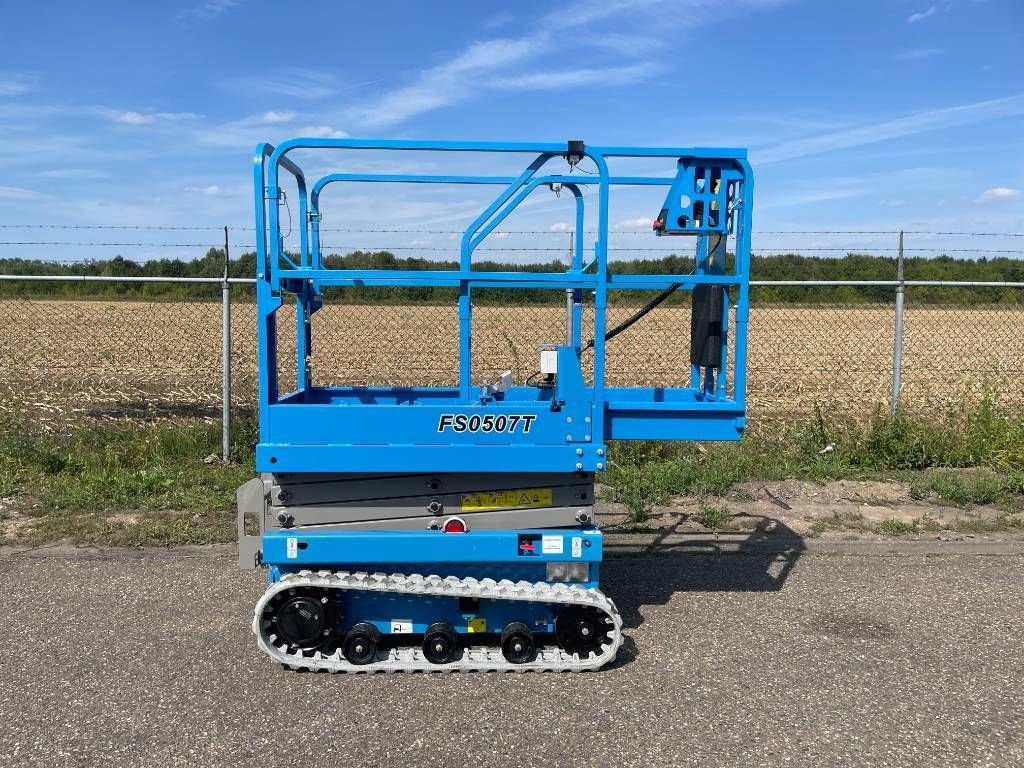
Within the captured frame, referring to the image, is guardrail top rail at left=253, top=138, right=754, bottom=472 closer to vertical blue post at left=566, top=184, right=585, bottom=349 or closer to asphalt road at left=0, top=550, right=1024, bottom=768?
vertical blue post at left=566, top=184, right=585, bottom=349

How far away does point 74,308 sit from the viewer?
76.7 ft

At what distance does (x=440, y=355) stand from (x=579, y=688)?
34.8 ft

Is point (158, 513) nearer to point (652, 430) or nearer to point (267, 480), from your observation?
point (267, 480)

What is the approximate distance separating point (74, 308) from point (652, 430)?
23.6 metres

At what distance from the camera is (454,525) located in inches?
156

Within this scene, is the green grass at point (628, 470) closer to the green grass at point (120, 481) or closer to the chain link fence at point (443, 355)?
the green grass at point (120, 481)

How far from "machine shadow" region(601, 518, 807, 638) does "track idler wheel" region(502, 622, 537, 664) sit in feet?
2.63

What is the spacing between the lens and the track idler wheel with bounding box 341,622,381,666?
3791mm

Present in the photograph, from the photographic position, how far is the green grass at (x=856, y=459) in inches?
269

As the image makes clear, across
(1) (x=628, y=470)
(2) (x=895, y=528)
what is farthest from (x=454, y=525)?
(2) (x=895, y=528)

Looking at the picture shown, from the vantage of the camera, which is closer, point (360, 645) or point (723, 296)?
point (360, 645)

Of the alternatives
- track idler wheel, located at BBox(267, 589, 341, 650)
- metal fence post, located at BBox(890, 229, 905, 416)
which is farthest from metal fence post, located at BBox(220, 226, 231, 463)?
metal fence post, located at BBox(890, 229, 905, 416)

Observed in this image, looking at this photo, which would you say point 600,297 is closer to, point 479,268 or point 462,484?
point 462,484

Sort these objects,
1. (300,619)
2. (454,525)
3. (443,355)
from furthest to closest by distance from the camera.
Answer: (443,355) < (454,525) < (300,619)
